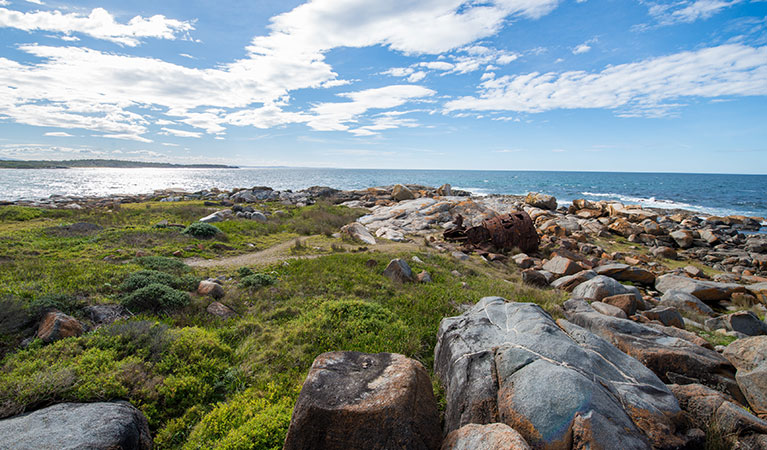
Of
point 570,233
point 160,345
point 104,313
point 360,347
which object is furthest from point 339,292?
point 570,233

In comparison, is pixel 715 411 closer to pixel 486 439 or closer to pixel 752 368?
pixel 752 368

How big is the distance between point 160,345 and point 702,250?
30144mm

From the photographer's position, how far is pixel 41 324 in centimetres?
656

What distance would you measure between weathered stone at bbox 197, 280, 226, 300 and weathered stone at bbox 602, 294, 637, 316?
11.4 m

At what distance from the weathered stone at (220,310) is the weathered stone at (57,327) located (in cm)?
244

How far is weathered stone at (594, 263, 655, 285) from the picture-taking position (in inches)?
563

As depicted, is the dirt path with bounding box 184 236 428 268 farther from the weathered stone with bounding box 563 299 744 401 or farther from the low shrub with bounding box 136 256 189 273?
the weathered stone with bounding box 563 299 744 401

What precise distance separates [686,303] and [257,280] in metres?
14.2

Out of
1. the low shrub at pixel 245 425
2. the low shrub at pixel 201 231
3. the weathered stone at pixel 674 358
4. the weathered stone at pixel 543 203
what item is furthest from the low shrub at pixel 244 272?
the weathered stone at pixel 543 203

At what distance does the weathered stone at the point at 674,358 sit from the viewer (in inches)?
215

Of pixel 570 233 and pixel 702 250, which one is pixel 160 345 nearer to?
pixel 570 233

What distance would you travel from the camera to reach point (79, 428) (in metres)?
4.03

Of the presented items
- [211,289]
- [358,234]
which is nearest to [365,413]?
[211,289]

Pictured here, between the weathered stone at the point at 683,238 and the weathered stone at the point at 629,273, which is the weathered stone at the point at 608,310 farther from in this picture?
the weathered stone at the point at 683,238
